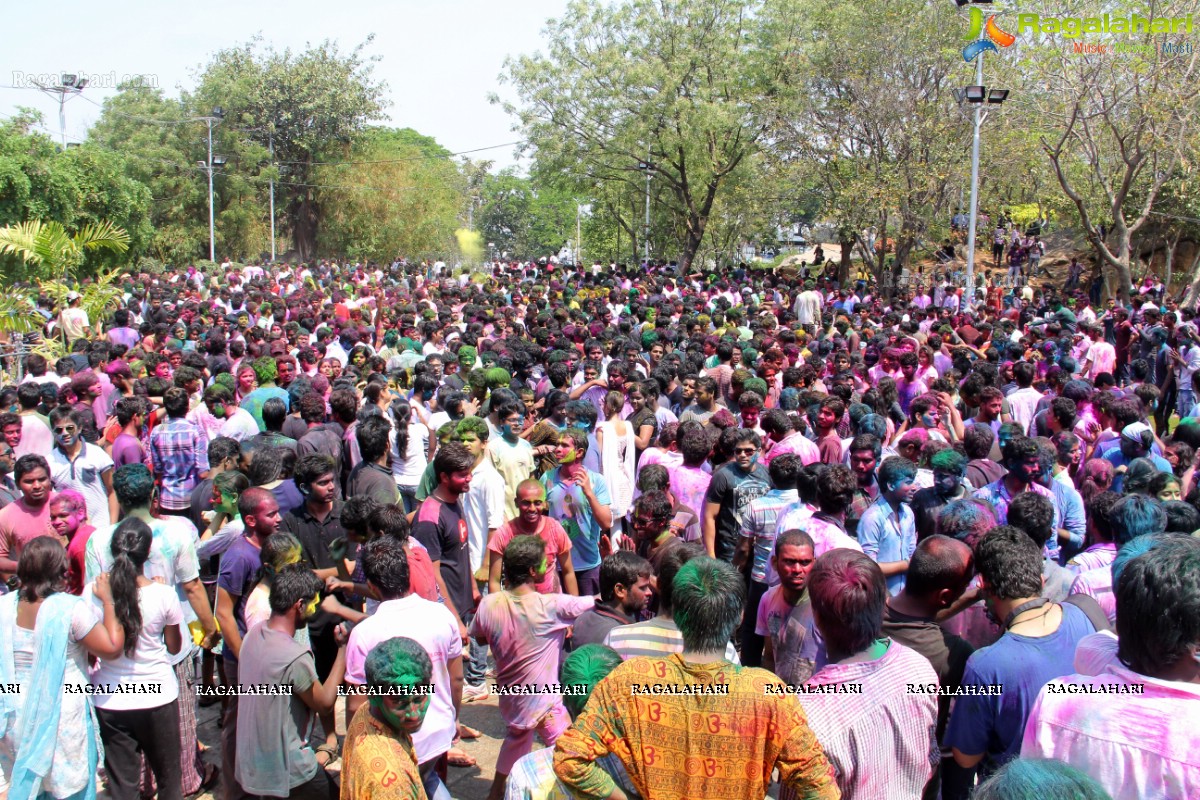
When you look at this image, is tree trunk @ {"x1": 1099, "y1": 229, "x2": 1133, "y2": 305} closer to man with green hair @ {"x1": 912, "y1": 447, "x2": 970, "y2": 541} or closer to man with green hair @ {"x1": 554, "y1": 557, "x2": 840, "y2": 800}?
man with green hair @ {"x1": 912, "y1": 447, "x2": 970, "y2": 541}

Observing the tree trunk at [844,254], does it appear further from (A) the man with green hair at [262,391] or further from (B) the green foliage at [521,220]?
(B) the green foliage at [521,220]

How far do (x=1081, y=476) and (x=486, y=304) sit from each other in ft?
38.4

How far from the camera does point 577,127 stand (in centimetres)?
2614

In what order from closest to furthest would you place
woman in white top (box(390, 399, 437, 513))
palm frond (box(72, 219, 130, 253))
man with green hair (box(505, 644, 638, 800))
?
man with green hair (box(505, 644, 638, 800)) → woman in white top (box(390, 399, 437, 513)) → palm frond (box(72, 219, 130, 253))

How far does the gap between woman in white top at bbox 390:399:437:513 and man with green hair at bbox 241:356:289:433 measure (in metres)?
1.19

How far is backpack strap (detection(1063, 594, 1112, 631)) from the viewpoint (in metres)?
3.59

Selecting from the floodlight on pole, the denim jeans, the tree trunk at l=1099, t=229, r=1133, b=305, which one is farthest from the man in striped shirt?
the tree trunk at l=1099, t=229, r=1133, b=305

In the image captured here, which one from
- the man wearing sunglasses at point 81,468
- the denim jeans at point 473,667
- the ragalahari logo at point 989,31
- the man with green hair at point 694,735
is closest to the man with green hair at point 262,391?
the man wearing sunglasses at point 81,468

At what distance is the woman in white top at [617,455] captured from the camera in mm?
6621

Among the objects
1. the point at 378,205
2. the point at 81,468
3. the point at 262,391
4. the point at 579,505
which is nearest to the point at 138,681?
the point at 579,505

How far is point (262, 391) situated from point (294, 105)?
127ft

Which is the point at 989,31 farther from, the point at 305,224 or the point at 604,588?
the point at 305,224

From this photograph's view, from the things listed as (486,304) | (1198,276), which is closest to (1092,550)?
(486,304)

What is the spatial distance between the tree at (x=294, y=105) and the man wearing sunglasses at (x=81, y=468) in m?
38.8
